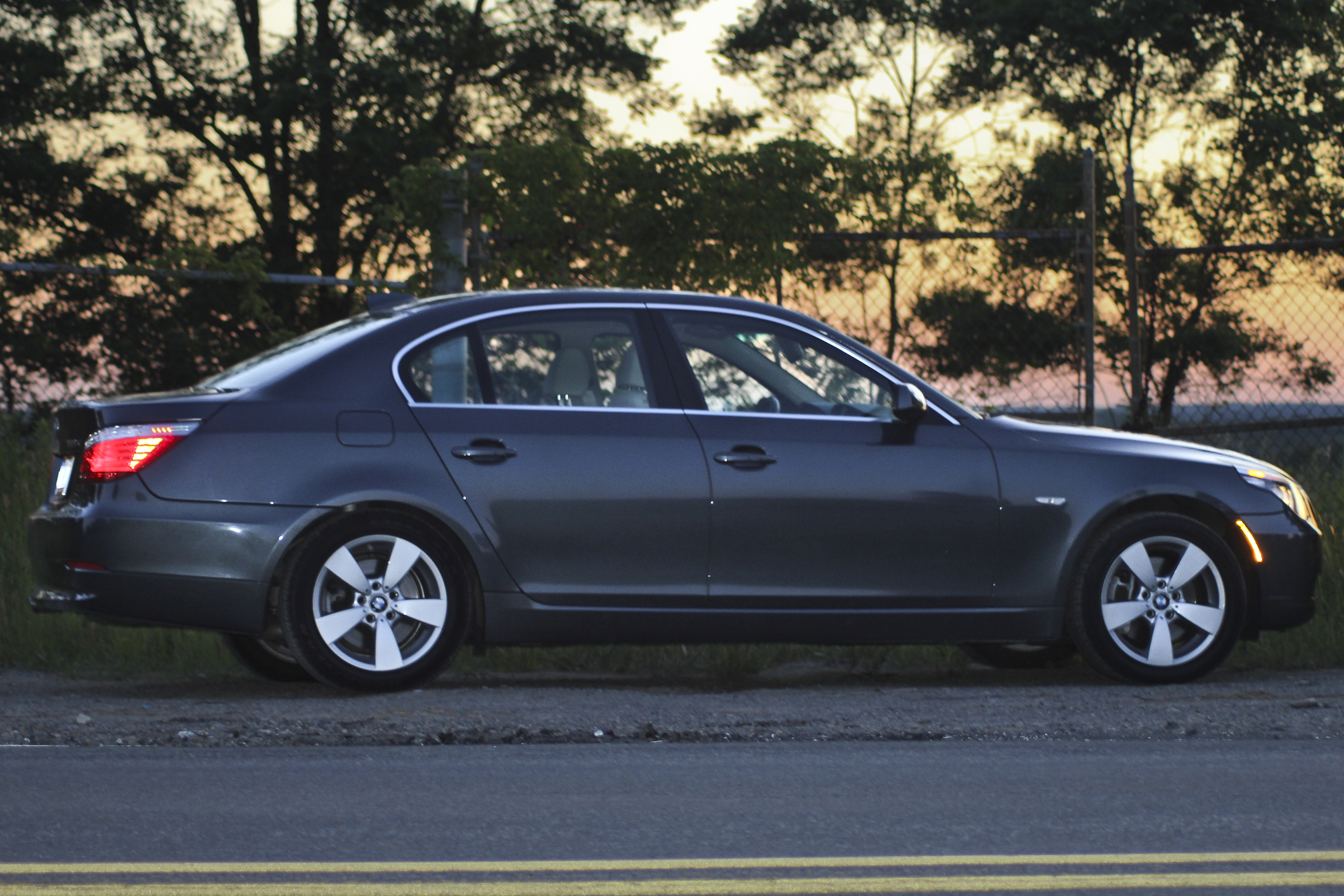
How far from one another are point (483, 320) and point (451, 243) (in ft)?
11.7

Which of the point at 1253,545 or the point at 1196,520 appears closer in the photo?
the point at 1196,520

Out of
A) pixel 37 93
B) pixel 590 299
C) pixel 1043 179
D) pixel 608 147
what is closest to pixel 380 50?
pixel 37 93

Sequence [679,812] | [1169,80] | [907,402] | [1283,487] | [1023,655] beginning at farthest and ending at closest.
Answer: [1169,80] < [1023,655] < [1283,487] < [907,402] < [679,812]

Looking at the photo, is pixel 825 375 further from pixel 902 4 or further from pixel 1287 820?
pixel 902 4

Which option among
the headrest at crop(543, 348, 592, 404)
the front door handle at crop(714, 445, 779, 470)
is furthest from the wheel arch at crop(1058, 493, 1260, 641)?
the headrest at crop(543, 348, 592, 404)

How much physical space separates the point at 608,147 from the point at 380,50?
73.4 feet

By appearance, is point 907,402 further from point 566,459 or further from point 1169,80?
point 1169,80

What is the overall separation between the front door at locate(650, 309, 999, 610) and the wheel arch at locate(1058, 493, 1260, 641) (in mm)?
354

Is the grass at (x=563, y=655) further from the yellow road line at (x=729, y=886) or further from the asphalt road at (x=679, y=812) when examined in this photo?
the yellow road line at (x=729, y=886)

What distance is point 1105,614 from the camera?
24.8 feet

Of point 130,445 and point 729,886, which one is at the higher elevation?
point 130,445

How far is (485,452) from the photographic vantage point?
7152mm

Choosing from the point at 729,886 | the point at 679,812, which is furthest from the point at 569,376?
the point at 729,886

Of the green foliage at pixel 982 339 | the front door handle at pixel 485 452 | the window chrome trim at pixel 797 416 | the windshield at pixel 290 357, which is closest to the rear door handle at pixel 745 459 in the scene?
the window chrome trim at pixel 797 416
